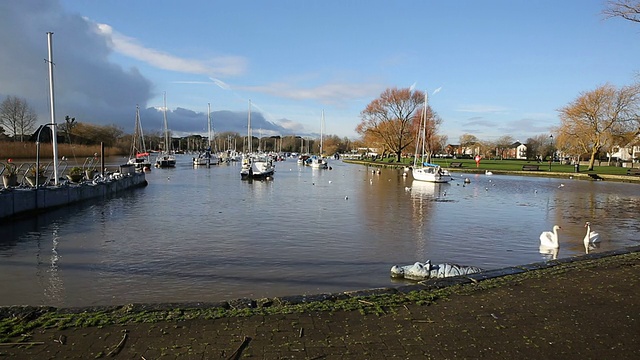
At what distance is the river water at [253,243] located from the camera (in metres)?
8.84

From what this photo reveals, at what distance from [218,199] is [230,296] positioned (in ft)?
61.0

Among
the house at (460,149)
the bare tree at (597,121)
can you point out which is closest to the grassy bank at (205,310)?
the bare tree at (597,121)

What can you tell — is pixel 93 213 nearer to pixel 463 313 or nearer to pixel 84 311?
pixel 84 311

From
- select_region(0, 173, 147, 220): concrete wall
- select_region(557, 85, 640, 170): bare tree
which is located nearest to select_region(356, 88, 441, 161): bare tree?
select_region(557, 85, 640, 170): bare tree

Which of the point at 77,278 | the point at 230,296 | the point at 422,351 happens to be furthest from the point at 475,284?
the point at 77,278

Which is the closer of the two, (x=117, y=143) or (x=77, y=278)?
(x=77, y=278)

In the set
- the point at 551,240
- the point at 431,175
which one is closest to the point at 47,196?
the point at 551,240

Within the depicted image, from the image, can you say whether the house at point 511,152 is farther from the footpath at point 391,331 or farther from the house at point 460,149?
the footpath at point 391,331

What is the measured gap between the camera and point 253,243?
13328mm

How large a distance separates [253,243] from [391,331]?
8.78 m

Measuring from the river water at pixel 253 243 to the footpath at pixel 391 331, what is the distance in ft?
9.40

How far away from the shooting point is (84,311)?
5.56 m

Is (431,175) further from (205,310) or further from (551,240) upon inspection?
(205,310)

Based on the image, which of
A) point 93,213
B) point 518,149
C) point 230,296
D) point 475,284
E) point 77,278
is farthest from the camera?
point 518,149
